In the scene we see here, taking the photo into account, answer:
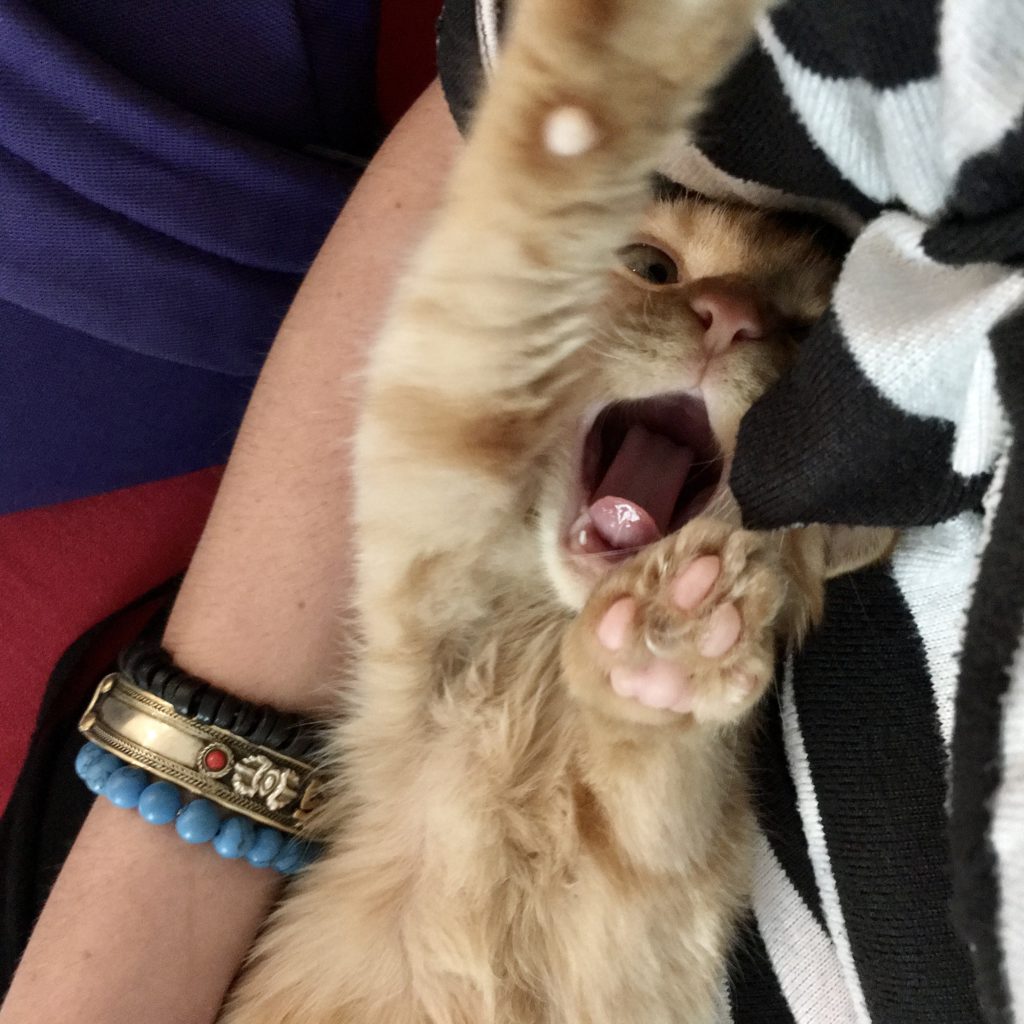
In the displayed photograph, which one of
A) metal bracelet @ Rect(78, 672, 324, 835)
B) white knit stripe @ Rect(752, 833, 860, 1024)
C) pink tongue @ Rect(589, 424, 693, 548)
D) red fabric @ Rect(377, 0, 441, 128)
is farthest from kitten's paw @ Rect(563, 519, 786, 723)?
red fabric @ Rect(377, 0, 441, 128)

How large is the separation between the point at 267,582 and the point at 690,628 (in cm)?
39

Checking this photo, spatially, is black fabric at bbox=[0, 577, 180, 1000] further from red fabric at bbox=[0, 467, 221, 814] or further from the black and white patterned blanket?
the black and white patterned blanket

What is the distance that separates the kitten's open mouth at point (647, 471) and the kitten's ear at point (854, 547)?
0.36 ft

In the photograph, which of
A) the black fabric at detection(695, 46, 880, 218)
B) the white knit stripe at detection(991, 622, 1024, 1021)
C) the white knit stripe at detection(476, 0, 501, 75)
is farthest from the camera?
the white knit stripe at detection(476, 0, 501, 75)

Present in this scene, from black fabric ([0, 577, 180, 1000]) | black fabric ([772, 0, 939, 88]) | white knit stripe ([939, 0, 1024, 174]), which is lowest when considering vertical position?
black fabric ([0, 577, 180, 1000])

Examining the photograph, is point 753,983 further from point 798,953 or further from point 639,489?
point 639,489

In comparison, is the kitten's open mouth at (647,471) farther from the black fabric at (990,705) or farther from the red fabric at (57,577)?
the red fabric at (57,577)

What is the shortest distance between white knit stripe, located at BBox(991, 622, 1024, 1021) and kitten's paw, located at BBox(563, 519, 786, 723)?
0.21 meters

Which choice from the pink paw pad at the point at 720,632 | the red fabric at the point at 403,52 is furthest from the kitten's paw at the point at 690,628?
the red fabric at the point at 403,52

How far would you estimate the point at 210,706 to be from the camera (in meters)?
0.76

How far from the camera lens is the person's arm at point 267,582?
0.75 m

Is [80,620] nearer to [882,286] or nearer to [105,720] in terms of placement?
[105,720]

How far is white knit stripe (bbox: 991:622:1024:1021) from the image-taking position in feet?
1.30

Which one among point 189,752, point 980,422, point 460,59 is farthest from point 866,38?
point 189,752
